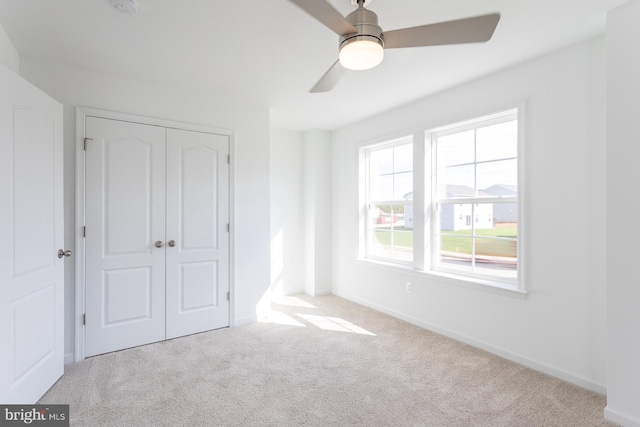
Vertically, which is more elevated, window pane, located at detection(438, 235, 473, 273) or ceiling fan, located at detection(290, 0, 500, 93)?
ceiling fan, located at detection(290, 0, 500, 93)

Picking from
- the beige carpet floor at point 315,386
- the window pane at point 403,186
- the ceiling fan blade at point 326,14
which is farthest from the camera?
the window pane at point 403,186

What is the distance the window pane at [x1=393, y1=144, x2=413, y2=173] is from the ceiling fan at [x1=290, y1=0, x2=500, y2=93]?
2.24 meters

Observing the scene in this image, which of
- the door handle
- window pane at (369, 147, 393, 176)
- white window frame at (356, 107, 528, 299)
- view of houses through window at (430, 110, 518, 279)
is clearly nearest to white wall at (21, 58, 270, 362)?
the door handle

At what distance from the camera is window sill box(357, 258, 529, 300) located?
267 centimetres

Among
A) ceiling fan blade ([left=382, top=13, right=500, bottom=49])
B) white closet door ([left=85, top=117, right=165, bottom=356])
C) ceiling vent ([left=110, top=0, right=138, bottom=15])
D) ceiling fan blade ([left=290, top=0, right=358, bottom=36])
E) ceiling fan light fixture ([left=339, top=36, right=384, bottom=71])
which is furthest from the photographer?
white closet door ([left=85, top=117, right=165, bottom=356])

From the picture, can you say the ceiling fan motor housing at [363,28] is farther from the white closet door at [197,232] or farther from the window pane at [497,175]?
the white closet door at [197,232]

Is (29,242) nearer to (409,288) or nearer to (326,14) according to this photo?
(326,14)

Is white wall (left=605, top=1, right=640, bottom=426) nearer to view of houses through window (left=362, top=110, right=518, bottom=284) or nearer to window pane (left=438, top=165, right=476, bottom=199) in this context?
view of houses through window (left=362, top=110, right=518, bottom=284)

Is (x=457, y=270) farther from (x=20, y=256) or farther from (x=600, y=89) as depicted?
(x=20, y=256)

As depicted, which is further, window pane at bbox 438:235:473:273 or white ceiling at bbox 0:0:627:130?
window pane at bbox 438:235:473:273

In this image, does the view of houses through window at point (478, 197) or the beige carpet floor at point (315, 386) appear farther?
the view of houses through window at point (478, 197)

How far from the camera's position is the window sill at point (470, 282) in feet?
8.76

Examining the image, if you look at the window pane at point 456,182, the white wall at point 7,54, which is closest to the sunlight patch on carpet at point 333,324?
the window pane at point 456,182

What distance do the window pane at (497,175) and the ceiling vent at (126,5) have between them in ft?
9.93
